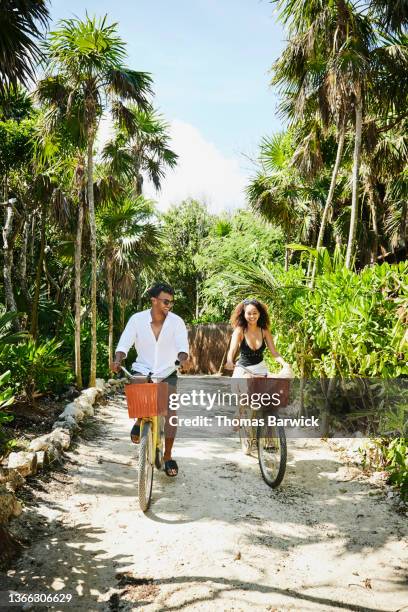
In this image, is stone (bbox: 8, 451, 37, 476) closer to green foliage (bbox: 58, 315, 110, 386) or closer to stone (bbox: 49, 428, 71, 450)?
stone (bbox: 49, 428, 71, 450)

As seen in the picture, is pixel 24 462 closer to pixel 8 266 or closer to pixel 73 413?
pixel 73 413

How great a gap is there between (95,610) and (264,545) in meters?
1.32

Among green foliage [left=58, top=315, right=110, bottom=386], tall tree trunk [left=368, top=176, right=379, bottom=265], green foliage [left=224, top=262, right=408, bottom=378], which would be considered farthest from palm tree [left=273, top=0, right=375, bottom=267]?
green foliage [left=58, top=315, right=110, bottom=386]

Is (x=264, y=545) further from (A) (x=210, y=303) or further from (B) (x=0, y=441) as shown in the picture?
(A) (x=210, y=303)

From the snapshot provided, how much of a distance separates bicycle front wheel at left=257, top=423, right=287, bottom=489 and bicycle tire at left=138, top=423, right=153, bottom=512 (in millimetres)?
1242

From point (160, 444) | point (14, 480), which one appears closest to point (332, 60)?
point (160, 444)

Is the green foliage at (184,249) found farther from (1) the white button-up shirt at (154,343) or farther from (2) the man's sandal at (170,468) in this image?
(1) the white button-up shirt at (154,343)

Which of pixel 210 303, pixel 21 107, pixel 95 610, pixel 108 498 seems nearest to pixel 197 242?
pixel 210 303

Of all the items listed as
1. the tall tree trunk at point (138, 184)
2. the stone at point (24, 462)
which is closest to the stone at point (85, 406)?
the stone at point (24, 462)

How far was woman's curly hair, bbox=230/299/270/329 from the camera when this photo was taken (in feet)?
16.9

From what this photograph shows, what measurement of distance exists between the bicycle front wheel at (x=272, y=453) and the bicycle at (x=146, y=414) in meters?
1.16

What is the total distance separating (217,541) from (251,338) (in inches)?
88.8

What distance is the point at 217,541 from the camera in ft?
11.5

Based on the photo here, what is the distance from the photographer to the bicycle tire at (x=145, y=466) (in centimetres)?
393
